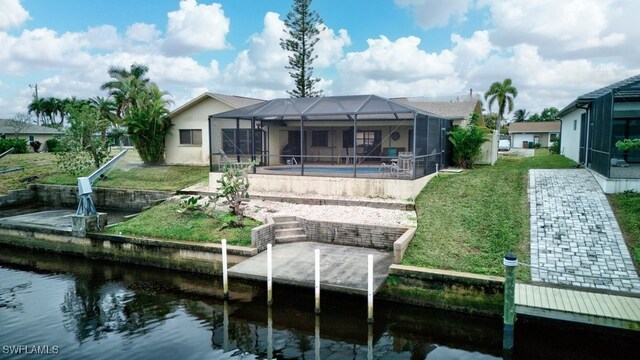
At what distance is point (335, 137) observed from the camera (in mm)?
22406

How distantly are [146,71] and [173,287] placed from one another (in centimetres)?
3328

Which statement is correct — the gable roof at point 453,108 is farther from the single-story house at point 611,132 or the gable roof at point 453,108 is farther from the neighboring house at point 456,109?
the single-story house at point 611,132

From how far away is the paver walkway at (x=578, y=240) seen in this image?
27.9ft

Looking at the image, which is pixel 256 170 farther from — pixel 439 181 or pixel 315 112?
pixel 439 181

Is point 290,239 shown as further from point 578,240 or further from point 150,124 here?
point 150,124

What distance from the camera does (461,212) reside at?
12289mm

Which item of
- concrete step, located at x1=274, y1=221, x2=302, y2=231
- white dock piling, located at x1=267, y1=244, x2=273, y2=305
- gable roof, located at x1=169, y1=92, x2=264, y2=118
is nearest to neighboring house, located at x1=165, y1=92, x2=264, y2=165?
gable roof, located at x1=169, y1=92, x2=264, y2=118

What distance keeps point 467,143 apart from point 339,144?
255 inches

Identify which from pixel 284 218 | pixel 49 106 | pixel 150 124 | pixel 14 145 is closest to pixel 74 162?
pixel 150 124

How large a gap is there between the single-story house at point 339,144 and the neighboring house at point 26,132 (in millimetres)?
27223

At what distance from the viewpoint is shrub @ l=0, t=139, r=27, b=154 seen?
3304cm

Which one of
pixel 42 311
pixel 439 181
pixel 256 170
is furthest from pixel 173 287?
pixel 439 181

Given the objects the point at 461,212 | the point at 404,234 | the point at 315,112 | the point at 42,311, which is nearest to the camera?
the point at 42,311

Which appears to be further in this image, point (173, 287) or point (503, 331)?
point (173, 287)
